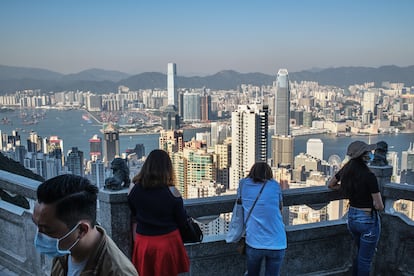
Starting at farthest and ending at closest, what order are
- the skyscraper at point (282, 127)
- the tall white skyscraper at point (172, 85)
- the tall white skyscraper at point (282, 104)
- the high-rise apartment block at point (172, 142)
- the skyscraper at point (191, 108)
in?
the tall white skyscraper at point (172, 85), the skyscraper at point (191, 108), the tall white skyscraper at point (282, 104), the skyscraper at point (282, 127), the high-rise apartment block at point (172, 142)

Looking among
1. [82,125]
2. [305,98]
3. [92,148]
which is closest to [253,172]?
[92,148]

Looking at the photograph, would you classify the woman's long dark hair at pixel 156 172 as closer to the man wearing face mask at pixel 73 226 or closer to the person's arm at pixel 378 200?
the man wearing face mask at pixel 73 226

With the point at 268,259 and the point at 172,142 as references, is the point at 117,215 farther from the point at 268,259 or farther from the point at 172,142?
the point at 172,142

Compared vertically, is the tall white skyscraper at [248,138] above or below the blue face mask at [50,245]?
below

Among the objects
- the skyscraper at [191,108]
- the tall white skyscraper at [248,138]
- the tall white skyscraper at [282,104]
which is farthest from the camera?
the skyscraper at [191,108]

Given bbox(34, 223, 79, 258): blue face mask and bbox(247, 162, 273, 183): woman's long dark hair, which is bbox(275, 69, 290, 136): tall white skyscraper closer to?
bbox(247, 162, 273, 183): woman's long dark hair

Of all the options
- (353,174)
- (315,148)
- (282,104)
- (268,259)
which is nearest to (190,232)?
(268,259)

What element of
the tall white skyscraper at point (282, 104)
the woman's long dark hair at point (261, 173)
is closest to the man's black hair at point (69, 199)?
the woman's long dark hair at point (261, 173)

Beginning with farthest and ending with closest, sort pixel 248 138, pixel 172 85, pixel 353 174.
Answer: pixel 172 85 → pixel 248 138 → pixel 353 174
